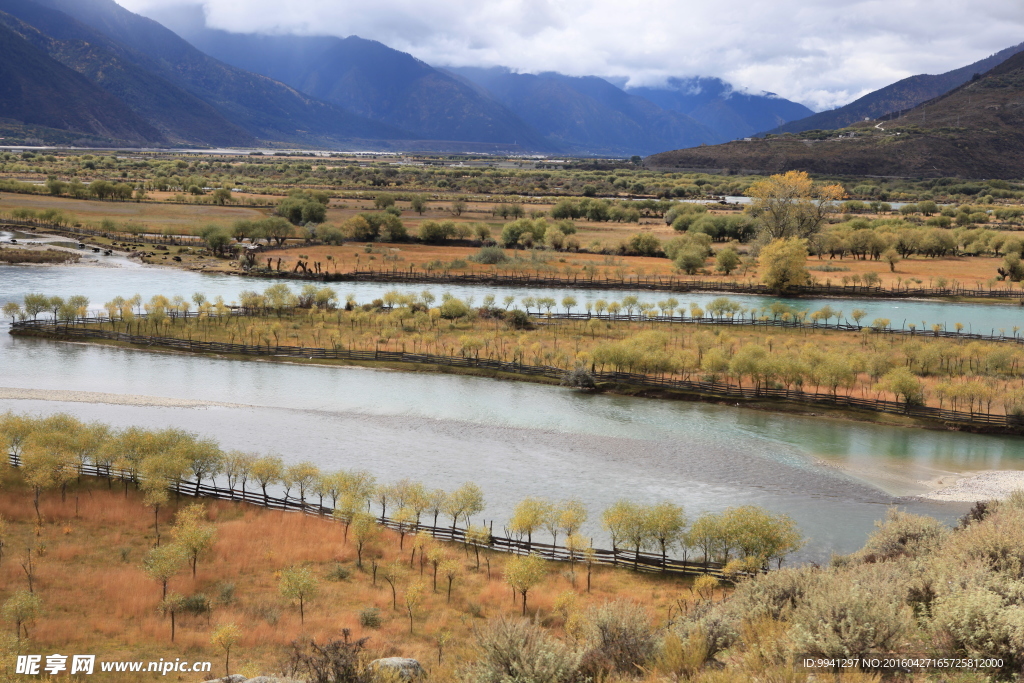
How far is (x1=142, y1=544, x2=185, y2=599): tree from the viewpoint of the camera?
2308cm

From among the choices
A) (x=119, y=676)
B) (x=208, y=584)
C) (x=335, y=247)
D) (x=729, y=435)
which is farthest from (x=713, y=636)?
(x=335, y=247)

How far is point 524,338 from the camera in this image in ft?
192

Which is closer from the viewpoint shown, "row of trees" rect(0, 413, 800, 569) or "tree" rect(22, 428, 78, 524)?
"row of trees" rect(0, 413, 800, 569)

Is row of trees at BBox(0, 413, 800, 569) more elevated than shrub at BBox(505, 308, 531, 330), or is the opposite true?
shrub at BBox(505, 308, 531, 330)

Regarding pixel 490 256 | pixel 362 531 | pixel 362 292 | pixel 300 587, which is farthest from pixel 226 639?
pixel 490 256

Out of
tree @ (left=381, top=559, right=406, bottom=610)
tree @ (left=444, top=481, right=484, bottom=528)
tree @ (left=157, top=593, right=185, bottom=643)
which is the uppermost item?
tree @ (left=444, top=481, right=484, bottom=528)

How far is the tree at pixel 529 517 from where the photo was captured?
28.5 meters

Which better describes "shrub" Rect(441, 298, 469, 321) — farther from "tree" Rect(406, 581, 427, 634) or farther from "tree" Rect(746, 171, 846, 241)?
"tree" Rect(746, 171, 846, 241)

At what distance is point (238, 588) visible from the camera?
2522 centimetres

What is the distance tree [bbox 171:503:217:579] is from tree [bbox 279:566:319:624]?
11.5ft

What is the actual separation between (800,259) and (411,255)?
157 ft

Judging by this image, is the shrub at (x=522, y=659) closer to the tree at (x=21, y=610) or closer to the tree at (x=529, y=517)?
the tree at (x=529, y=517)

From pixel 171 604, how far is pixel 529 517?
12276 millimetres

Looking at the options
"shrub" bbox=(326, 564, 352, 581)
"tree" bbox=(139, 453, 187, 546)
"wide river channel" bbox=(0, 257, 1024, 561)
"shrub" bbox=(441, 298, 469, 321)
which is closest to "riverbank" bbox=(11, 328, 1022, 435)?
"wide river channel" bbox=(0, 257, 1024, 561)
